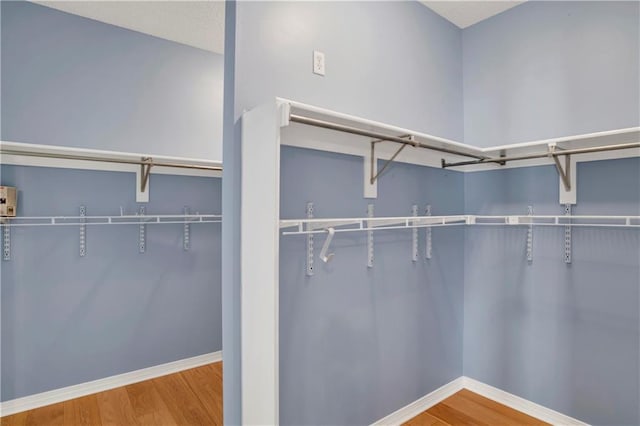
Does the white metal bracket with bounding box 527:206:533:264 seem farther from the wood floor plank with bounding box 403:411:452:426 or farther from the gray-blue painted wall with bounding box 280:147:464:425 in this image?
the wood floor plank with bounding box 403:411:452:426

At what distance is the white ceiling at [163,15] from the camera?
6.81ft

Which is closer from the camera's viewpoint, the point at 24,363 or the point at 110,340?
the point at 24,363

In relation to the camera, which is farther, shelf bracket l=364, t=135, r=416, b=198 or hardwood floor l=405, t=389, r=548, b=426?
hardwood floor l=405, t=389, r=548, b=426

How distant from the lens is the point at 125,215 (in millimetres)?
2305

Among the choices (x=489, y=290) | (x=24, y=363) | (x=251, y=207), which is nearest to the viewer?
(x=251, y=207)

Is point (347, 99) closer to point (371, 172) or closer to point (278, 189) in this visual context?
point (371, 172)

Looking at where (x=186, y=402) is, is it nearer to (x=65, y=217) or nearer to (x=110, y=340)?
(x=110, y=340)

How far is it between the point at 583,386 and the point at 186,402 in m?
2.33

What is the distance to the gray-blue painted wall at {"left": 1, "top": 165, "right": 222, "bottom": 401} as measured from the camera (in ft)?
6.56

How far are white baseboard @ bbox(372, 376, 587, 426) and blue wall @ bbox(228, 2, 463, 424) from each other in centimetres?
6

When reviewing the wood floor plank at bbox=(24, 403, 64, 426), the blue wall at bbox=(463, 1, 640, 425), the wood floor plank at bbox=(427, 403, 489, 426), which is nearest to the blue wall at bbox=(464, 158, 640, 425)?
the blue wall at bbox=(463, 1, 640, 425)

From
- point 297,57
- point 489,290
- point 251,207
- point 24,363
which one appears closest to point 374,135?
point 297,57

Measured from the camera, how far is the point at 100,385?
221 centimetres

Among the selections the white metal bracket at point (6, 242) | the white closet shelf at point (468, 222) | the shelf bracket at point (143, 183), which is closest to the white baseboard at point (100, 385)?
the white metal bracket at point (6, 242)
